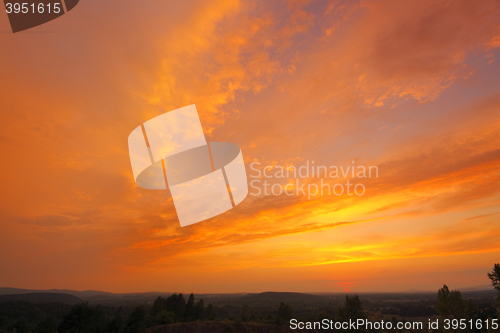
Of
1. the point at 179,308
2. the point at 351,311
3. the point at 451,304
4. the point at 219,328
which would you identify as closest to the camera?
the point at 451,304

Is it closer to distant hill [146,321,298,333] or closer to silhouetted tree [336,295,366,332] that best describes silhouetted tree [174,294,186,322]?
distant hill [146,321,298,333]

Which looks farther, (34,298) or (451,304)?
(34,298)

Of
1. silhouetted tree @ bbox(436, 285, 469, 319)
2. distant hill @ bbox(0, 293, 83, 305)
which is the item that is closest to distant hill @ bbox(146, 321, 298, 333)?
silhouetted tree @ bbox(436, 285, 469, 319)

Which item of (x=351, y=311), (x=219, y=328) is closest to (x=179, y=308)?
(x=219, y=328)

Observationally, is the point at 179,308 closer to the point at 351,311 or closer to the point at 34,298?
the point at 351,311

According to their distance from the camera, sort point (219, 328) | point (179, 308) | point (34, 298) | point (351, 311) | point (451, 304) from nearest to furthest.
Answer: point (451, 304) < point (219, 328) < point (351, 311) < point (179, 308) < point (34, 298)

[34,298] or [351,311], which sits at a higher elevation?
[351,311]

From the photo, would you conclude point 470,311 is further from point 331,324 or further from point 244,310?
point 244,310

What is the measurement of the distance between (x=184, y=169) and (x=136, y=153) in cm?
570

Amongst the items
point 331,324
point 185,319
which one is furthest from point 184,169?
point 185,319

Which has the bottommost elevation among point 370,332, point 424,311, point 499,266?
point 424,311

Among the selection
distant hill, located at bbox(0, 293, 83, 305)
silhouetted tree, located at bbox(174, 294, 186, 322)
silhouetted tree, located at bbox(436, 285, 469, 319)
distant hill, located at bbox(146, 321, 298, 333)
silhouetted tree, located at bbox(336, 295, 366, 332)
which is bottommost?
distant hill, located at bbox(0, 293, 83, 305)

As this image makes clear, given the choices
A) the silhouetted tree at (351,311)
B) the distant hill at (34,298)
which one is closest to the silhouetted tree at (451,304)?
the silhouetted tree at (351,311)

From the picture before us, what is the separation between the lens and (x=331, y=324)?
4647cm
